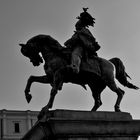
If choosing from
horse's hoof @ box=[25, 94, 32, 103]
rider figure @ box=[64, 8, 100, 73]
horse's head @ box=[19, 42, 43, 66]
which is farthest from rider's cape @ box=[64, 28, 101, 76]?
horse's hoof @ box=[25, 94, 32, 103]

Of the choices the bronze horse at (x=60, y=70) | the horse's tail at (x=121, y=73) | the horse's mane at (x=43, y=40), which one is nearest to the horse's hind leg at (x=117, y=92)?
the bronze horse at (x=60, y=70)

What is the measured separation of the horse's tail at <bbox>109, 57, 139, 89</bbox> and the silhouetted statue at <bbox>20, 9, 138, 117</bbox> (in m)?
0.06

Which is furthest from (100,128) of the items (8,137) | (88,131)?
(8,137)

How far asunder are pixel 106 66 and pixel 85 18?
172cm

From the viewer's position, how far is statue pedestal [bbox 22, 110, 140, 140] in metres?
8.26

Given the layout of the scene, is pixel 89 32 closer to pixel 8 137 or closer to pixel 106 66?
pixel 106 66

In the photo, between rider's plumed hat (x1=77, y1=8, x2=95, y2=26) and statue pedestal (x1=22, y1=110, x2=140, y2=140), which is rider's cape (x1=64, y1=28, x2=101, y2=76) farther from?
statue pedestal (x1=22, y1=110, x2=140, y2=140)

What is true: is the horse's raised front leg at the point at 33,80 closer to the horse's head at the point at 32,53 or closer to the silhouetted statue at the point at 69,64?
the silhouetted statue at the point at 69,64

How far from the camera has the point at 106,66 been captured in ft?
33.3

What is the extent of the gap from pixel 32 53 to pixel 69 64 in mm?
1173

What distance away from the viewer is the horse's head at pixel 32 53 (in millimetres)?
9945

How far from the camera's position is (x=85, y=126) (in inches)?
337

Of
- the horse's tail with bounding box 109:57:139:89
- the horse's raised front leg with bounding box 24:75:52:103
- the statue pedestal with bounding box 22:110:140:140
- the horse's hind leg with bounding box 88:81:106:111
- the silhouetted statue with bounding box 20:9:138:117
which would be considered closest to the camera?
the statue pedestal with bounding box 22:110:140:140

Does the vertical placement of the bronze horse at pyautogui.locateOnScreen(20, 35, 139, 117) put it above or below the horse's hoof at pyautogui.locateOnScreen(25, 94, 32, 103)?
above
